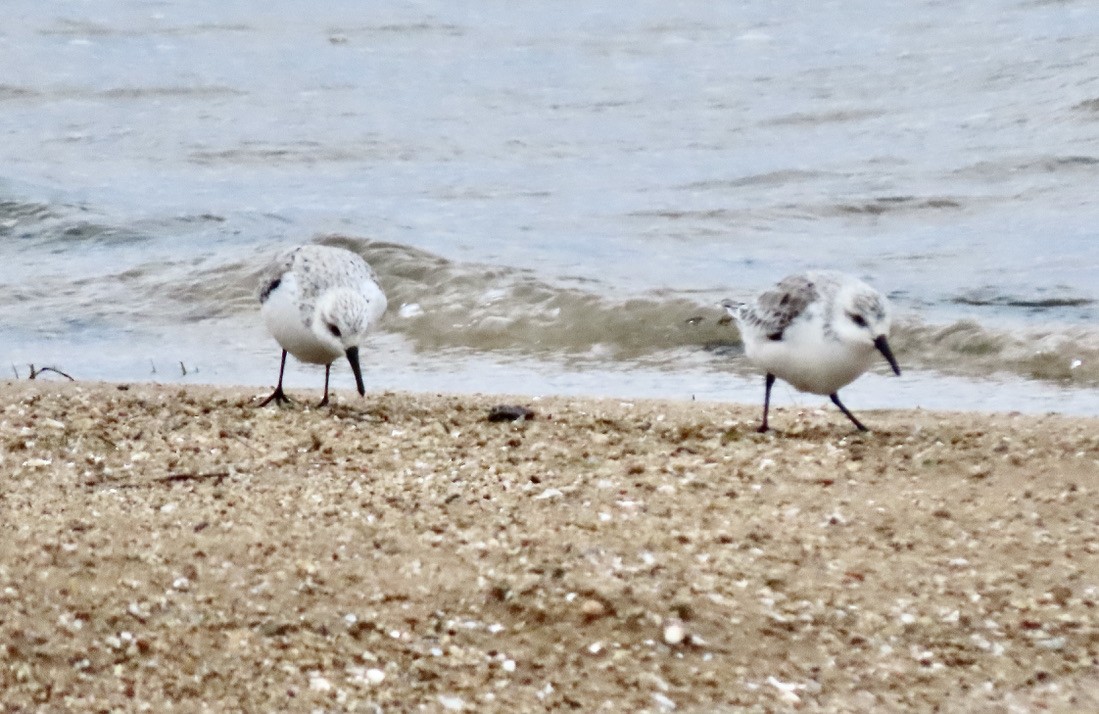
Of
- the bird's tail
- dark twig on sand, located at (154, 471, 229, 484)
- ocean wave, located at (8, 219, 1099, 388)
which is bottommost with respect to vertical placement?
ocean wave, located at (8, 219, 1099, 388)

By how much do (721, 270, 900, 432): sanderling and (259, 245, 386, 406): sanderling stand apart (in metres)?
1.75

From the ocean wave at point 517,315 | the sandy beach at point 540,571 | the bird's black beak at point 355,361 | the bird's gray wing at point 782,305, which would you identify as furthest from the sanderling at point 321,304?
the ocean wave at point 517,315

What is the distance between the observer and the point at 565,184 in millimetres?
14164

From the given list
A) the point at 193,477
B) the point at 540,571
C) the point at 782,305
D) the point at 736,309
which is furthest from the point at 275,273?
the point at 540,571

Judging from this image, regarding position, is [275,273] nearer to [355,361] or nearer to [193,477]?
[355,361]

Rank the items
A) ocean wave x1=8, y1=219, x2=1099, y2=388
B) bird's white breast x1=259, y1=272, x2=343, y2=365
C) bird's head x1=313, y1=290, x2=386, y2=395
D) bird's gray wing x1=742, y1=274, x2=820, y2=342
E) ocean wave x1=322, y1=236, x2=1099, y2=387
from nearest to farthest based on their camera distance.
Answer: bird's gray wing x1=742, y1=274, x2=820, y2=342, bird's head x1=313, y1=290, x2=386, y2=395, bird's white breast x1=259, y1=272, x2=343, y2=365, ocean wave x1=322, y1=236, x2=1099, y2=387, ocean wave x1=8, y1=219, x2=1099, y2=388

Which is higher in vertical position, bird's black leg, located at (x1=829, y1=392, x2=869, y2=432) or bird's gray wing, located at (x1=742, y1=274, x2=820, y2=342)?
bird's gray wing, located at (x1=742, y1=274, x2=820, y2=342)

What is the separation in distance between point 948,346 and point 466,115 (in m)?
8.47

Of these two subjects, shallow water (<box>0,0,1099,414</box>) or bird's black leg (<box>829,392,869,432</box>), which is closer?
bird's black leg (<box>829,392,869,432</box>)

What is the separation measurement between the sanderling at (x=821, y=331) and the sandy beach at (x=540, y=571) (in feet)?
1.10

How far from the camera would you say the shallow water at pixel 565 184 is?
9.83m

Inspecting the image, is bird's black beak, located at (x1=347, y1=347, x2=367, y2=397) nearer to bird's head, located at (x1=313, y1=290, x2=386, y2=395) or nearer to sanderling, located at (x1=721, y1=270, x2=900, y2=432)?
A: bird's head, located at (x1=313, y1=290, x2=386, y2=395)

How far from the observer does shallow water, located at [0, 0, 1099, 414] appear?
9828 millimetres

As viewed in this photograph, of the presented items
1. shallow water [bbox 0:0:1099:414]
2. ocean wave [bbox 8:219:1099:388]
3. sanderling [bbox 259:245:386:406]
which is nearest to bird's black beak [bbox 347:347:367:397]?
sanderling [bbox 259:245:386:406]
